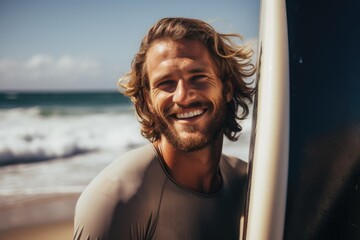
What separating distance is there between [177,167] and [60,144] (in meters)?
10.7

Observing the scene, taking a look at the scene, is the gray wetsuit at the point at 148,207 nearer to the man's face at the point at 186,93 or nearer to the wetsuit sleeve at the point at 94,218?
the wetsuit sleeve at the point at 94,218

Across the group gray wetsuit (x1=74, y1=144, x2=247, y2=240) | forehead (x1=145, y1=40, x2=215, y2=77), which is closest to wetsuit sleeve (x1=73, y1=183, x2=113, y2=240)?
gray wetsuit (x1=74, y1=144, x2=247, y2=240)

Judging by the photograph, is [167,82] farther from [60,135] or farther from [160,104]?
[60,135]

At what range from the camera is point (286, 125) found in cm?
121

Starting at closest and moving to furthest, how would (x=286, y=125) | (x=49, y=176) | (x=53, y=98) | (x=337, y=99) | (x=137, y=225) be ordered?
(x=286, y=125) → (x=337, y=99) → (x=137, y=225) → (x=49, y=176) → (x=53, y=98)

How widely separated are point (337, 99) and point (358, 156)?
7.1 inches

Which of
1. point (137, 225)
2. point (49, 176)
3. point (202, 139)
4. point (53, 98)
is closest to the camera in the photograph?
point (137, 225)

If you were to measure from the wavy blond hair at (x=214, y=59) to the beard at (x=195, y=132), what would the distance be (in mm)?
147

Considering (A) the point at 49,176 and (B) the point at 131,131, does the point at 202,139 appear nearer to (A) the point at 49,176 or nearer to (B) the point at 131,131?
(A) the point at 49,176

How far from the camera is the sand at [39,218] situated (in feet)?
15.2

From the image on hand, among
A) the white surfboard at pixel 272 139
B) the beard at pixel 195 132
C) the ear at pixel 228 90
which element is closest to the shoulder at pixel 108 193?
the beard at pixel 195 132

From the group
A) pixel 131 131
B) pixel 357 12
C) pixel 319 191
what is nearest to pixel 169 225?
pixel 319 191

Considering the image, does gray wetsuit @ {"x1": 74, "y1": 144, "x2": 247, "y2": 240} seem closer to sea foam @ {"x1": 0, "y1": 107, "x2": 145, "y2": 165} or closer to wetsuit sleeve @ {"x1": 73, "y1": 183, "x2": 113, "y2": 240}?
wetsuit sleeve @ {"x1": 73, "y1": 183, "x2": 113, "y2": 240}

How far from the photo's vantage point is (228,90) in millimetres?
2137
